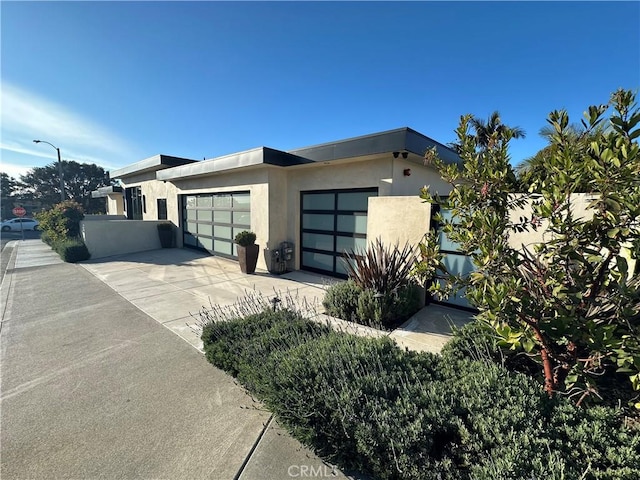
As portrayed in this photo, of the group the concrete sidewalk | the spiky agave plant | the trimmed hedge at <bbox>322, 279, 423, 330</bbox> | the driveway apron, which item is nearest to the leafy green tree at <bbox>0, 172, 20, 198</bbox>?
the concrete sidewalk

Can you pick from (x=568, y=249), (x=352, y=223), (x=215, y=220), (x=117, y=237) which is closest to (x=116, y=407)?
(x=568, y=249)

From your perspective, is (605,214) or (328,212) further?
(328,212)

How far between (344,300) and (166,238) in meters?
11.4

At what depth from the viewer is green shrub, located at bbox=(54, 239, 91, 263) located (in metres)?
9.86

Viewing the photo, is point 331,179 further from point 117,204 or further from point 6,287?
point 117,204

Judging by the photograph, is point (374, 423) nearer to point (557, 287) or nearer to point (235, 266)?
point (557, 287)

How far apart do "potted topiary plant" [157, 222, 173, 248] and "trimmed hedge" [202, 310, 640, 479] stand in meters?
12.2

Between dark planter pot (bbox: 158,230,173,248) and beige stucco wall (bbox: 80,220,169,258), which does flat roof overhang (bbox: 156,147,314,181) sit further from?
beige stucco wall (bbox: 80,220,169,258)

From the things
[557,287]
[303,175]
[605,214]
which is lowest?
[557,287]

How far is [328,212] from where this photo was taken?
7727 mm

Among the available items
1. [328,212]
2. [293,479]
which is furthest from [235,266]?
[293,479]

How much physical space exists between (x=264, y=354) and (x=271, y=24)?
23.8ft

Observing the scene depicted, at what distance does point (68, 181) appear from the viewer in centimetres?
3850

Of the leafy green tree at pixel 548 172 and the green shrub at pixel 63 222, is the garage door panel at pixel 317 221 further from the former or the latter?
the green shrub at pixel 63 222
